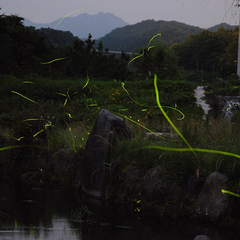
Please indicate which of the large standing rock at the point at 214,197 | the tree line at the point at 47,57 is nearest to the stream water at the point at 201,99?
the tree line at the point at 47,57

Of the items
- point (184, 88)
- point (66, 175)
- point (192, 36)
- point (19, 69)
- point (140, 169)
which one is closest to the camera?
point (140, 169)

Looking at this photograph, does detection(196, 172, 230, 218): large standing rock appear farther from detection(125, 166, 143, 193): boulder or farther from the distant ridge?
the distant ridge

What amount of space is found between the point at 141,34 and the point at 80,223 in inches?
1719

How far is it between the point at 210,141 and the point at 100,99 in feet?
31.1

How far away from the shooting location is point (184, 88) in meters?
18.5

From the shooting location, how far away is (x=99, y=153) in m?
A: 7.25

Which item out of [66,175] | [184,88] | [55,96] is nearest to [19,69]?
[55,96]

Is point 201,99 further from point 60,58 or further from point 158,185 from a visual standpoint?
point 158,185

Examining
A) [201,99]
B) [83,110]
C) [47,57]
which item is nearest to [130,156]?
[83,110]

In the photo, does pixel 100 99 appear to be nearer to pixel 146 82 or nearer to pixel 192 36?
pixel 146 82

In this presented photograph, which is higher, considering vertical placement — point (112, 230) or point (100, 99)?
point (100, 99)

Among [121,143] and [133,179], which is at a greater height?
[121,143]

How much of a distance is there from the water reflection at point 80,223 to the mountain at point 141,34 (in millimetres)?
31500

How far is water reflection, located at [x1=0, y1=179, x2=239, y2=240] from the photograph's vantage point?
17.4 feet
